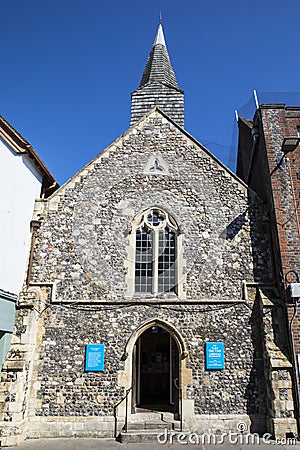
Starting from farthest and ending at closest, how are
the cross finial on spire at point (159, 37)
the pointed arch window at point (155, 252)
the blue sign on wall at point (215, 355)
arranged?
the cross finial on spire at point (159, 37), the pointed arch window at point (155, 252), the blue sign on wall at point (215, 355)

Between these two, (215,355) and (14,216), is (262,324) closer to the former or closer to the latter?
(215,355)

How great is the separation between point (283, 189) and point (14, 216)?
→ 28.6 ft

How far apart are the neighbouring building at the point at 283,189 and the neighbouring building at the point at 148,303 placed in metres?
0.32

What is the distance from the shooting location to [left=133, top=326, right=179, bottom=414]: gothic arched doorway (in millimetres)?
10820

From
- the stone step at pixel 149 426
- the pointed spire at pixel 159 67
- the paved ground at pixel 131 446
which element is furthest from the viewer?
the pointed spire at pixel 159 67

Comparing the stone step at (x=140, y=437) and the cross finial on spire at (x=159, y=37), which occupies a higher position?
the cross finial on spire at (x=159, y=37)

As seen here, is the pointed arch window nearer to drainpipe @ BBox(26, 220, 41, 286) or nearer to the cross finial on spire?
drainpipe @ BBox(26, 220, 41, 286)

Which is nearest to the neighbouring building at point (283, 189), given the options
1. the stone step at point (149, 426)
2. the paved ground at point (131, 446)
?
the paved ground at point (131, 446)

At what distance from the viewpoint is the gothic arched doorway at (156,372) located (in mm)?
10820

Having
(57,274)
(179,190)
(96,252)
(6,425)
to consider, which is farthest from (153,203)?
(6,425)

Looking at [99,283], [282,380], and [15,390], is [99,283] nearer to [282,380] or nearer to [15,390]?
[15,390]

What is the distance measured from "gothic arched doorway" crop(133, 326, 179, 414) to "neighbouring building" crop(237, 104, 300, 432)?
11.8 ft

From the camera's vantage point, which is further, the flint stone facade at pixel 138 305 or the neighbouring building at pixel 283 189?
the neighbouring building at pixel 283 189

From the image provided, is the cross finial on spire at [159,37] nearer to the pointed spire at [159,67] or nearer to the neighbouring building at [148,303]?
the pointed spire at [159,67]
